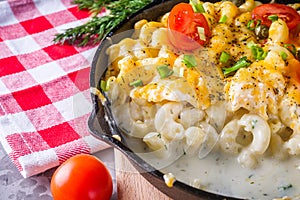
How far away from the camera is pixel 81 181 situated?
238cm

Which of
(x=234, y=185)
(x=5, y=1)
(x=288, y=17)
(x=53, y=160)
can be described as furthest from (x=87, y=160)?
(x=5, y=1)

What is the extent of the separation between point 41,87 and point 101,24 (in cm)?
49

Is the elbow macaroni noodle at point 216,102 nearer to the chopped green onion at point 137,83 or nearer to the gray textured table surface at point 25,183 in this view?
the chopped green onion at point 137,83

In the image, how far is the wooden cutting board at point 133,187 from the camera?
2355 millimetres

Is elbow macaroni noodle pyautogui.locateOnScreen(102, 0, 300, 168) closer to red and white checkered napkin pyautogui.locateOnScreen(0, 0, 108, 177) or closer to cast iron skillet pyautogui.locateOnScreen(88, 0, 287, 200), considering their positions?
cast iron skillet pyautogui.locateOnScreen(88, 0, 287, 200)

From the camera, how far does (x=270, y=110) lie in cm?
214

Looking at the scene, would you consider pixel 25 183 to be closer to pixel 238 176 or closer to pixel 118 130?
pixel 118 130

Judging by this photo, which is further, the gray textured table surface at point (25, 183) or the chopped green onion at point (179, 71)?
the gray textured table surface at point (25, 183)

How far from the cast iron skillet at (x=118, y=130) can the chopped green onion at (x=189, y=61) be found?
0.34m

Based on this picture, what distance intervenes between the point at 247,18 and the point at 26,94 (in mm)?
1194

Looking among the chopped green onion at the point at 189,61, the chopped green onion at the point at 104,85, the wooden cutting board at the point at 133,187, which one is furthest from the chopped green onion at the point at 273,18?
the wooden cutting board at the point at 133,187

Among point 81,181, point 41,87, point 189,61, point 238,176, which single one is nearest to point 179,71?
point 189,61

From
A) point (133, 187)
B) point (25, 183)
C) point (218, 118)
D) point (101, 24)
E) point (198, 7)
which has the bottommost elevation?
point (25, 183)

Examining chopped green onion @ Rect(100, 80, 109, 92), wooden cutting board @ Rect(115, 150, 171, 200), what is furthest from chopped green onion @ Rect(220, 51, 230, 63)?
wooden cutting board @ Rect(115, 150, 171, 200)
